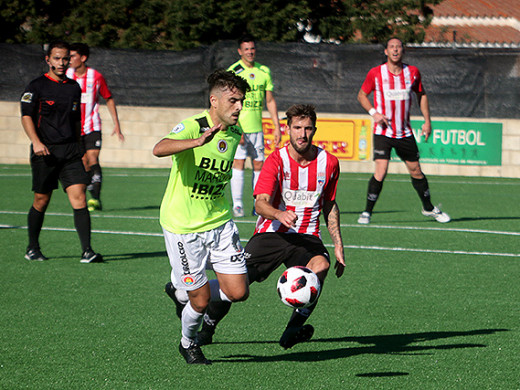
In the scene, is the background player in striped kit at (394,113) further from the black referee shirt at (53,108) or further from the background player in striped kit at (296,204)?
the background player in striped kit at (296,204)

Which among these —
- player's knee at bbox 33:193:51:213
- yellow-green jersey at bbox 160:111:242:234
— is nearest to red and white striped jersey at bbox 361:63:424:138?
player's knee at bbox 33:193:51:213

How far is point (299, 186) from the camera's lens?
630 centimetres

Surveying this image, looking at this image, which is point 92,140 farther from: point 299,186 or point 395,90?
point 299,186

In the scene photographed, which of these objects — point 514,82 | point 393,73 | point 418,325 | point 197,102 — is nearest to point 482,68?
point 514,82

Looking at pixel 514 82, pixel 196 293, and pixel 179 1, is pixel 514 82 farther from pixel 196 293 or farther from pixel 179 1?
pixel 196 293

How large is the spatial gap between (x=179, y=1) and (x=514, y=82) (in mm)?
11469

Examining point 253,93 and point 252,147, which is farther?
point 252,147

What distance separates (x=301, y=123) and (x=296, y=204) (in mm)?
667

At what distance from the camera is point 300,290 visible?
558 centimetres

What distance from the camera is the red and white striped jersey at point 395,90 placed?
11672mm

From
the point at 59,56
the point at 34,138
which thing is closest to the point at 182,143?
the point at 59,56

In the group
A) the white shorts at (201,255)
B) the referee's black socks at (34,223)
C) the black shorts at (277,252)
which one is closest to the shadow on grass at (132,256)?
the referee's black socks at (34,223)

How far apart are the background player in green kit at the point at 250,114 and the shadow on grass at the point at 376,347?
20.5ft

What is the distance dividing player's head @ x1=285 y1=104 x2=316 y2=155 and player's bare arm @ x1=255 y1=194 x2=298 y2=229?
45cm
